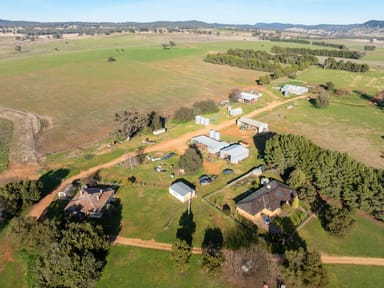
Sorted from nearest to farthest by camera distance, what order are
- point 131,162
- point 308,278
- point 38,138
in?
1. point 308,278
2. point 131,162
3. point 38,138

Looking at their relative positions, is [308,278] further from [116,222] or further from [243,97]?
[243,97]

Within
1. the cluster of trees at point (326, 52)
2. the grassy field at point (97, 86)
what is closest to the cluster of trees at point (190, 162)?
the grassy field at point (97, 86)

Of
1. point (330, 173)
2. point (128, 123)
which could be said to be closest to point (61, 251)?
point (128, 123)

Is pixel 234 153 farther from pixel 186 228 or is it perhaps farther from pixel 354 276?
pixel 354 276

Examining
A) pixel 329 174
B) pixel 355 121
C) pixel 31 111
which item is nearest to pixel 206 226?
pixel 329 174

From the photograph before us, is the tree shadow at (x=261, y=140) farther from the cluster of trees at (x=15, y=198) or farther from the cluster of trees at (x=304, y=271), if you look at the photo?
Answer: the cluster of trees at (x=15, y=198)

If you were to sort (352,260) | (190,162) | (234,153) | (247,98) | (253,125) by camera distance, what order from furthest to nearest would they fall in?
(247,98)
(253,125)
(234,153)
(190,162)
(352,260)

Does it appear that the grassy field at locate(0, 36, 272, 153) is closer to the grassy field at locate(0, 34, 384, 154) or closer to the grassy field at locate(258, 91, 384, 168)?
the grassy field at locate(0, 34, 384, 154)
